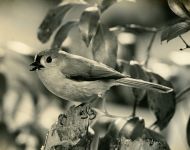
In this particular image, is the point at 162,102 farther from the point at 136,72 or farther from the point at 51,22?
the point at 51,22

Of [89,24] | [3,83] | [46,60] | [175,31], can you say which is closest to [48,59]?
[46,60]

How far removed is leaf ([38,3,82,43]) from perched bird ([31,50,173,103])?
1.15 ft

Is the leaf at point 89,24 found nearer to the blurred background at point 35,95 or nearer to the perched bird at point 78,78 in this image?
the perched bird at point 78,78

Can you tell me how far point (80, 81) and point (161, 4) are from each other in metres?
1.66

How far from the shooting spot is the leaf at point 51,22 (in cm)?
163

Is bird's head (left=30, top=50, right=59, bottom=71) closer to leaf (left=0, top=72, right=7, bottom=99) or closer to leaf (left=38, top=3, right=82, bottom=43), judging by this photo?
leaf (left=38, top=3, right=82, bottom=43)

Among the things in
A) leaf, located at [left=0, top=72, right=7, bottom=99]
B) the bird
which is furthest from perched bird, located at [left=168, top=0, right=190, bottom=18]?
leaf, located at [left=0, top=72, right=7, bottom=99]

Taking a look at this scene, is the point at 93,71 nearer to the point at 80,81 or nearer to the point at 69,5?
the point at 80,81

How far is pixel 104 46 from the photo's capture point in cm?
145

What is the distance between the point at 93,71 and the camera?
49.1 inches

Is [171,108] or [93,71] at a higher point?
[93,71]

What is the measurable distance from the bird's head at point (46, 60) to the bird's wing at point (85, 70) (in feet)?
0.07

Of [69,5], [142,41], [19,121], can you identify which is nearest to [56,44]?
[69,5]

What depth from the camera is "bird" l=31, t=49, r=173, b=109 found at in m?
1.24
